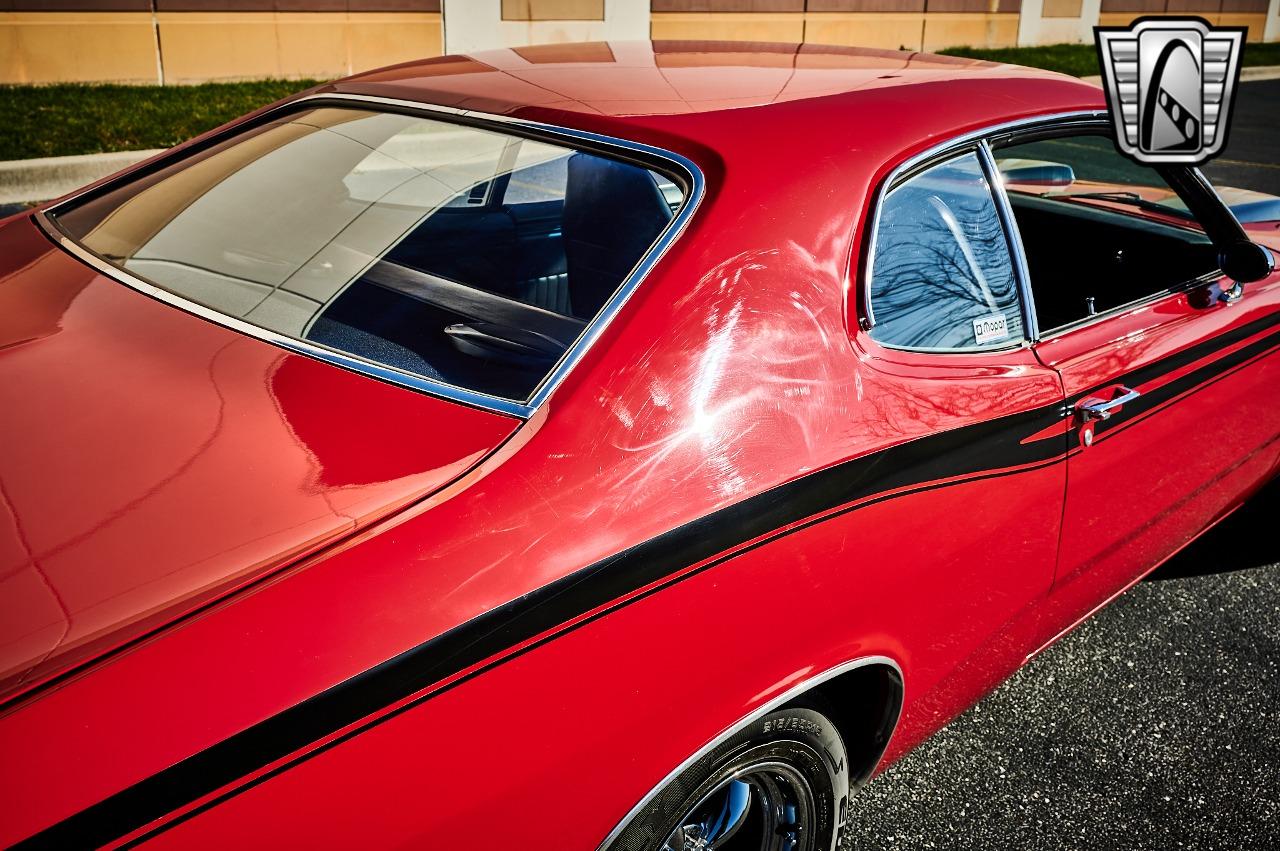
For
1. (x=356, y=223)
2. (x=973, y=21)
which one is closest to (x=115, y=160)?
(x=356, y=223)

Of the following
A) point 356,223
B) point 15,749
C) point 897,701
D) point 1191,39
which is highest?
point 1191,39

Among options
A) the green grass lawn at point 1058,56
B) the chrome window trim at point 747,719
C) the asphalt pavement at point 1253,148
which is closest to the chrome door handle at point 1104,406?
the chrome window trim at point 747,719

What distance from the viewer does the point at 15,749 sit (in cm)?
111

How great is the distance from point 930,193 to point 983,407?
0.41 metres

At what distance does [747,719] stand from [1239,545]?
2.65 m

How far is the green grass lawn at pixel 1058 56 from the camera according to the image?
1491cm

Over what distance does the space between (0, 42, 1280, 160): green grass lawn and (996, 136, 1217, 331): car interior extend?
6.38 meters

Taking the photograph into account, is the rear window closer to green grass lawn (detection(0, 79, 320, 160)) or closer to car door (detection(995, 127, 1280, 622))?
car door (detection(995, 127, 1280, 622))

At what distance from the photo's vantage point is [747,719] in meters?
1.67

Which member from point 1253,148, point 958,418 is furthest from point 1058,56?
point 958,418

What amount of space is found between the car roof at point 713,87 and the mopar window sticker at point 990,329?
14.4 inches

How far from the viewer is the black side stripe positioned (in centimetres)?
113

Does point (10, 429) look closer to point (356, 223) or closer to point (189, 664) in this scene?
point (189, 664)

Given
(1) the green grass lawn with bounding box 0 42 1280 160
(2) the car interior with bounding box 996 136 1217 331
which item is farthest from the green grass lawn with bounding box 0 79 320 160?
(2) the car interior with bounding box 996 136 1217 331
